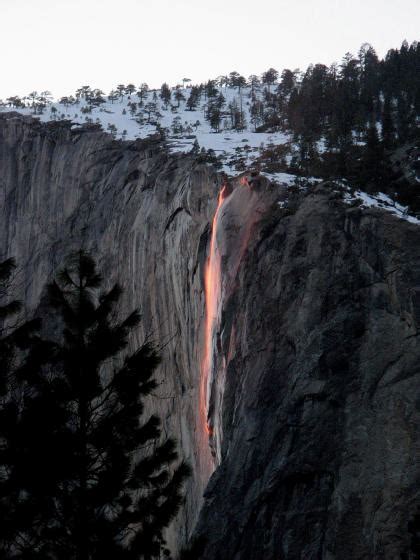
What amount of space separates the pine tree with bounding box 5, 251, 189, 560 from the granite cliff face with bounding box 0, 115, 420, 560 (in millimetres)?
6523

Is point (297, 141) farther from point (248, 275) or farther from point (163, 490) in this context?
point (163, 490)

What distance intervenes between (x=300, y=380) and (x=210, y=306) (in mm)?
8373

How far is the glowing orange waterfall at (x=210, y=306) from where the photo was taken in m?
24.0

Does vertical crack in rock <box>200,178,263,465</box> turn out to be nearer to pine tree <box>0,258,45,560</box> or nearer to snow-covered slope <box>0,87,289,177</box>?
snow-covered slope <box>0,87,289,177</box>

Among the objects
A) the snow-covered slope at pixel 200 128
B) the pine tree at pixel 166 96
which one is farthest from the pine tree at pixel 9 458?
the pine tree at pixel 166 96

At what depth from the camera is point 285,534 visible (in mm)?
15594

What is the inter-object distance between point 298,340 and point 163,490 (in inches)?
350

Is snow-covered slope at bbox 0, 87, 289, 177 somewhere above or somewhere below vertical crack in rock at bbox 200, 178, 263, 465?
above

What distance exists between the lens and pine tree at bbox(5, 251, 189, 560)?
363 inches

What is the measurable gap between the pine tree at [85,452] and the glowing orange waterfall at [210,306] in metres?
13.3

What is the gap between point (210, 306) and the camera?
2548 cm

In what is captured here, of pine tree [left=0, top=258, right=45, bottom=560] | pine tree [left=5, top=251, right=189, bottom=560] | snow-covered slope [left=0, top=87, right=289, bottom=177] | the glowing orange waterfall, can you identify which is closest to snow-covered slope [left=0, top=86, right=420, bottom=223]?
snow-covered slope [left=0, top=87, right=289, bottom=177]

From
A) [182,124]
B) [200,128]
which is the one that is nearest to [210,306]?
[200,128]

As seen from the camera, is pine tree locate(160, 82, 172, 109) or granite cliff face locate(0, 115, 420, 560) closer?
granite cliff face locate(0, 115, 420, 560)
